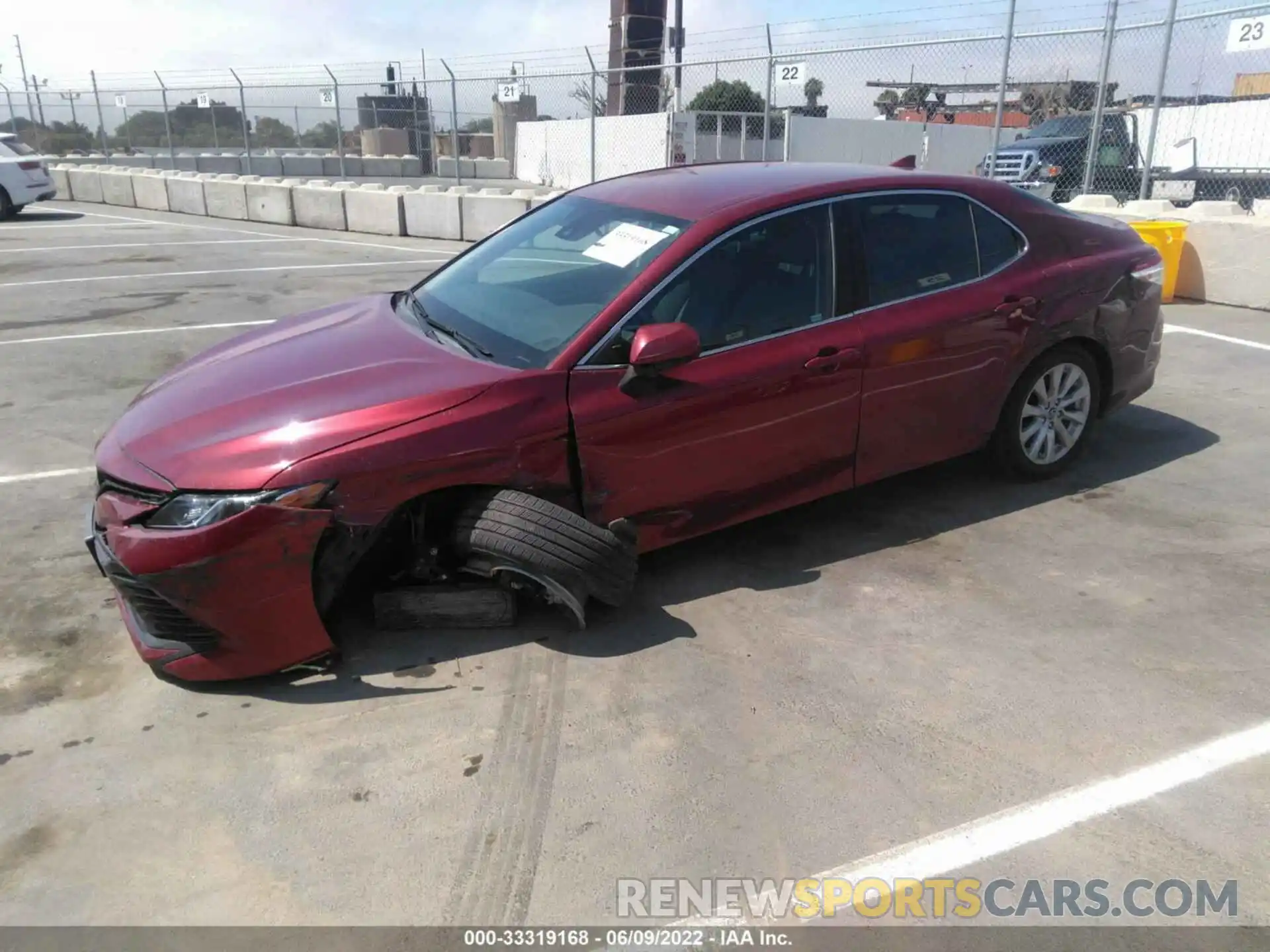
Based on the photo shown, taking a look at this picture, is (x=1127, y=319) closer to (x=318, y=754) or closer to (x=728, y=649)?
(x=728, y=649)

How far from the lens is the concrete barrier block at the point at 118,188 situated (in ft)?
70.6

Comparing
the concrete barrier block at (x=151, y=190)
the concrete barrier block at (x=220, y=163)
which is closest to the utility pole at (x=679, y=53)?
the concrete barrier block at (x=151, y=190)

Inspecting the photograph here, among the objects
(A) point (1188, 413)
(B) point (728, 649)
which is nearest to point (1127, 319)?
(A) point (1188, 413)

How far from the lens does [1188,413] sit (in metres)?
6.23

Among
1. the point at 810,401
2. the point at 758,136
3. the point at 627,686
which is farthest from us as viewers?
the point at 758,136

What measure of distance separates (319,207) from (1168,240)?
13422 mm

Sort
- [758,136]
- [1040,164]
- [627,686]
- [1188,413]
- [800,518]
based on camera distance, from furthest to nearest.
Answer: [758,136], [1040,164], [1188,413], [800,518], [627,686]

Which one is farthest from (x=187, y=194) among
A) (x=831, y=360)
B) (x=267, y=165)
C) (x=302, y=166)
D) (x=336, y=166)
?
(x=831, y=360)

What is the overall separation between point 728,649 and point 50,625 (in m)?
2.68

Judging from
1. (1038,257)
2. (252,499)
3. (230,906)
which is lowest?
(230,906)

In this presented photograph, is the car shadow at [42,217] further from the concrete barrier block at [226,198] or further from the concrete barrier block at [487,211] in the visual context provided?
the concrete barrier block at [487,211]

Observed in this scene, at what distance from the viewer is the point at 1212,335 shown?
813 centimetres

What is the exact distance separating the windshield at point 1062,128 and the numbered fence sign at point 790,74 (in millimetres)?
4739

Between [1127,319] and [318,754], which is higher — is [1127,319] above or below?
above
